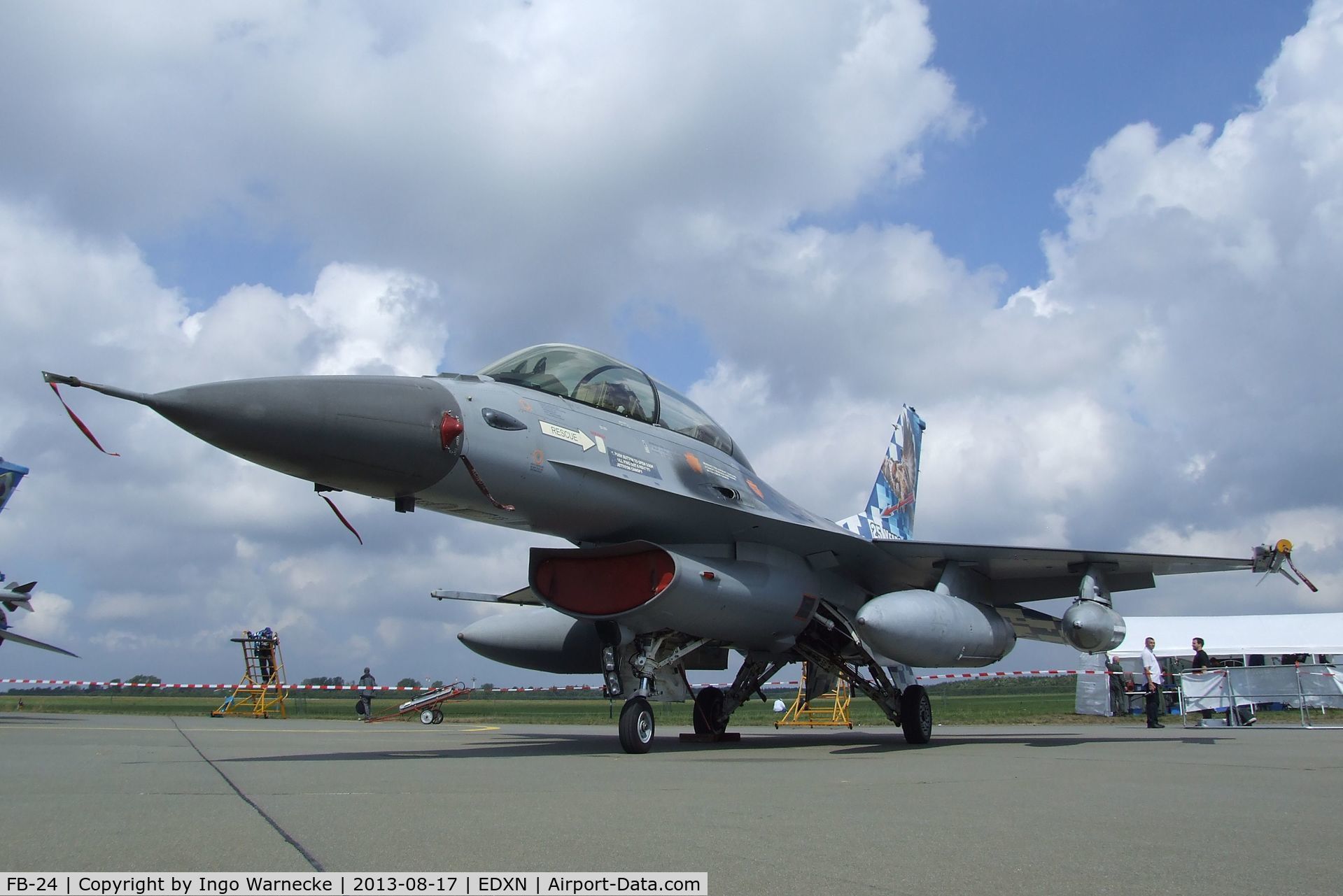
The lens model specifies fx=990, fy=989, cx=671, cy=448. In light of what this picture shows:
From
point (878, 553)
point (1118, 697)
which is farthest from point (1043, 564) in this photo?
point (1118, 697)

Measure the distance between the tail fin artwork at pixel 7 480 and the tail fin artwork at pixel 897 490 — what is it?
51.4 ft

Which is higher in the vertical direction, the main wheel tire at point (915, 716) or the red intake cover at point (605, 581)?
the red intake cover at point (605, 581)

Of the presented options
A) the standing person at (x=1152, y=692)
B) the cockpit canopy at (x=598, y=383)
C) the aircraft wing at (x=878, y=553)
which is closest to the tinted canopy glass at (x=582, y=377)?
the cockpit canopy at (x=598, y=383)

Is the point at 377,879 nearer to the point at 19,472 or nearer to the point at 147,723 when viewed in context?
the point at 147,723

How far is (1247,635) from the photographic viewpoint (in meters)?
26.0

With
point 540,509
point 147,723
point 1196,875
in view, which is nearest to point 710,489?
point 540,509

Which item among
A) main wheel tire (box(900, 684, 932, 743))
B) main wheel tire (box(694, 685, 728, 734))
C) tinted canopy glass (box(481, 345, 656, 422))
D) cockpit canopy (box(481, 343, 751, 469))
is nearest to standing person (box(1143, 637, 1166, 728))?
main wheel tire (box(900, 684, 932, 743))

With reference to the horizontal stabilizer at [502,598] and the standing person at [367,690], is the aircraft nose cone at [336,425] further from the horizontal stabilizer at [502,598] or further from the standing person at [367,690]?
the standing person at [367,690]

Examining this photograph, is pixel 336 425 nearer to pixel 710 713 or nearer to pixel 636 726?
pixel 636 726

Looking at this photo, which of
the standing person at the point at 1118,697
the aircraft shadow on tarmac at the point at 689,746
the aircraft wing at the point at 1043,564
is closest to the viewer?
the aircraft shadow on tarmac at the point at 689,746

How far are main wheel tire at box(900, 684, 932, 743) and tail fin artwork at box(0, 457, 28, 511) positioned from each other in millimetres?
17140

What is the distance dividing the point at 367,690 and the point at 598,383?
15436 millimetres

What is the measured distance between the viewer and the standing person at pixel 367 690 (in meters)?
21.2

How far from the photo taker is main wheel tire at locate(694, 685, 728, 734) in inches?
464
